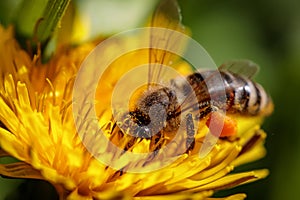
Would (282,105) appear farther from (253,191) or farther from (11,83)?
(11,83)

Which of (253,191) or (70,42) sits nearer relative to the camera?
(70,42)

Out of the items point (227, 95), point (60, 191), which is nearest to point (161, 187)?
point (60, 191)

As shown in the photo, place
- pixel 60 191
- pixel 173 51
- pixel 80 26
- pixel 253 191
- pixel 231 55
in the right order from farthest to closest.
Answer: pixel 231 55 < pixel 253 191 < pixel 80 26 < pixel 173 51 < pixel 60 191

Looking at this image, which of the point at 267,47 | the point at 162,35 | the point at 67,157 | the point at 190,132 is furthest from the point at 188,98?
the point at 267,47

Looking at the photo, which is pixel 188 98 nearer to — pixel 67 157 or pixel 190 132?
pixel 190 132

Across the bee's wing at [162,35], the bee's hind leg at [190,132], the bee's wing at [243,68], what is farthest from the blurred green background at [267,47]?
the bee's hind leg at [190,132]

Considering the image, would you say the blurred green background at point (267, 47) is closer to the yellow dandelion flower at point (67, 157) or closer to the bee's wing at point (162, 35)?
the bee's wing at point (162, 35)

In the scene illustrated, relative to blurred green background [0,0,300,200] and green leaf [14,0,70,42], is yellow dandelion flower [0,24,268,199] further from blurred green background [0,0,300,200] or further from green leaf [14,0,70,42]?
blurred green background [0,0,300,200]
